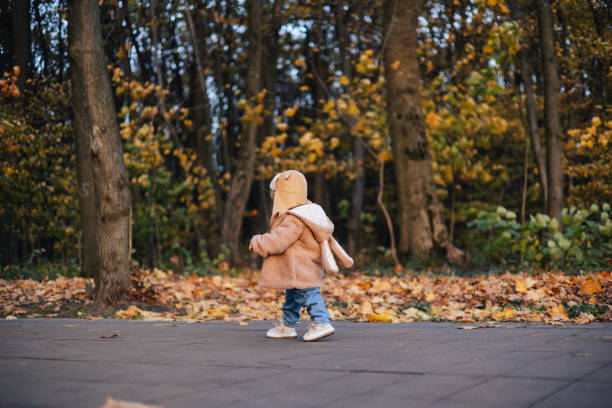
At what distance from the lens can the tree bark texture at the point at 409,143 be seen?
14.1m

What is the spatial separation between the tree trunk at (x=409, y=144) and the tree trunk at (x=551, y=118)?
8.58ft

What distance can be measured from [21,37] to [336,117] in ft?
32.6

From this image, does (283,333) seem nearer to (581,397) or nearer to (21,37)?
(581,397)

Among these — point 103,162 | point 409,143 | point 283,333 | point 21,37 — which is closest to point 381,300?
point 283,333

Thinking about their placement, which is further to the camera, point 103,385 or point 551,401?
point 103,385

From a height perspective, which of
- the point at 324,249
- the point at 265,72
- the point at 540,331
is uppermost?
the point at 265,72

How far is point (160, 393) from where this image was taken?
11.2 ft

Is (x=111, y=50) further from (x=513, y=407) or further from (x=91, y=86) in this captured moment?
(x=513, y=407)

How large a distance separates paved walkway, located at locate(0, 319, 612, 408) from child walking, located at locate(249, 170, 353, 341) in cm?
36

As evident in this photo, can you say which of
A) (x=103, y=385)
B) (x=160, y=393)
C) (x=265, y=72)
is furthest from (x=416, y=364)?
(x=265, y=72)

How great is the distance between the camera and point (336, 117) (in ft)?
54.5

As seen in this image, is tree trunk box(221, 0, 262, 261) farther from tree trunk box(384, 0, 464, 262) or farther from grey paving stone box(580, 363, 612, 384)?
grey paving stone box(580, 363, 612, 384)

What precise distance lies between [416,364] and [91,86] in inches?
271

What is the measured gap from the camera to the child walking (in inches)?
226
